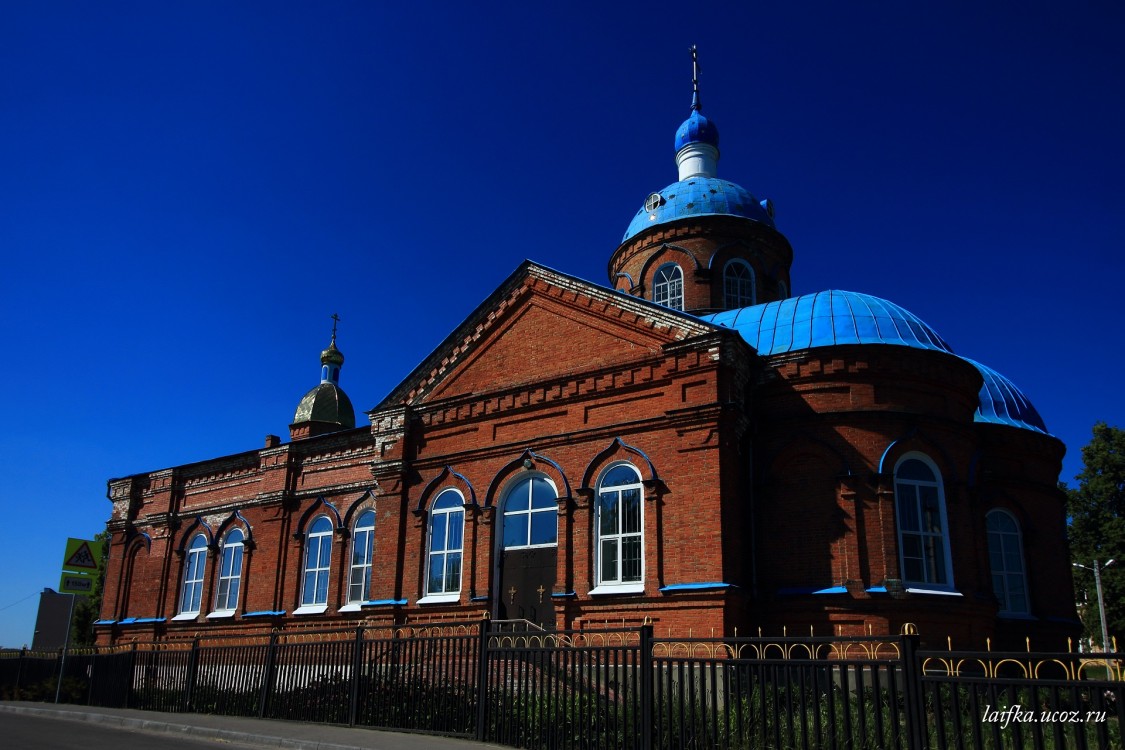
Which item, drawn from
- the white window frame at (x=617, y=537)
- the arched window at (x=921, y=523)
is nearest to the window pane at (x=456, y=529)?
the white window frame at (x=617, y=537)

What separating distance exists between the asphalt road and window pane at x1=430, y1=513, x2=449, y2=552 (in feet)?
22.0

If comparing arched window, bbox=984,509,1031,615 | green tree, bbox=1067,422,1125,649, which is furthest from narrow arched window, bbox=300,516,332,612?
green tree, bbox=1067,422,1125,649

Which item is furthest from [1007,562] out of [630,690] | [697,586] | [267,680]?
[267,680]

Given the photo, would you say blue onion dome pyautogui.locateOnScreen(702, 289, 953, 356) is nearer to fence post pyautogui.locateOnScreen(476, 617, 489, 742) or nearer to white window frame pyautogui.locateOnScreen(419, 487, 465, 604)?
white window frame pyautogui.locateOnScreen(419, 487, 465, 604)

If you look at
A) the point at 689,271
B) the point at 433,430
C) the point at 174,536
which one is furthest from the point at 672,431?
the point at 174,536

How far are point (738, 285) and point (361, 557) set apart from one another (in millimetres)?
12190

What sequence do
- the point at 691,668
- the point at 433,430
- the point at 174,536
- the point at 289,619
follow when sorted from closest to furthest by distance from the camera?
the point at 691,668, the point at 433,430, the point at 289,619, the point at 174,536

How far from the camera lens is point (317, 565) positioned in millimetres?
22516

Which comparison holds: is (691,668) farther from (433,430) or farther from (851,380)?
(433,430)

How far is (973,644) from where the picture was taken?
14938mm

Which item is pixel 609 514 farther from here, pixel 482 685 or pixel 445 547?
pixel 482 685

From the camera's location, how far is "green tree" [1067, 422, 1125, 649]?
31000 mm

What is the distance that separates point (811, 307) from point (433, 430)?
849cm

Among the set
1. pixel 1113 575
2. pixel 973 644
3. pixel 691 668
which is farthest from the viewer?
pixel 1113 575
